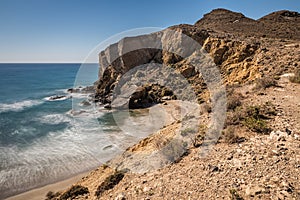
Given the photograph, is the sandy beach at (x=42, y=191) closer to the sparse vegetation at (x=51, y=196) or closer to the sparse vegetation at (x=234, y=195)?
the sparse vegetation at (x=51, y=196)

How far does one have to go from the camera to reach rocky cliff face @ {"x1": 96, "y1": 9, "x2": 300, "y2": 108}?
58.6 feet

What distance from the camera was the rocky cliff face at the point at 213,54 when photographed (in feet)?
58.6

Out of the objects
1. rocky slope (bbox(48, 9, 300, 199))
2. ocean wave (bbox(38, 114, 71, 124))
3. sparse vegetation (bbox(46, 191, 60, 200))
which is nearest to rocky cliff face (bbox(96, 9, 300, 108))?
rocky slope (bbox(48, 9, 300, 199))

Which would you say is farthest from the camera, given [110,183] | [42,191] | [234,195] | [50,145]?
[50,145]

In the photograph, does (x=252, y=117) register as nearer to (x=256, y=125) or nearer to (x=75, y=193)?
(x=256, y=125)

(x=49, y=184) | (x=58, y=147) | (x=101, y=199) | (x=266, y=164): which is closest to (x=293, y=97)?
(x=266, y=164)

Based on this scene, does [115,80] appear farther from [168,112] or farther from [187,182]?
[187,182]

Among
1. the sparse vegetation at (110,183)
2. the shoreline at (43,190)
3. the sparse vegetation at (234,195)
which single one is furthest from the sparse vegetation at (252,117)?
the shoreline at (43,190)

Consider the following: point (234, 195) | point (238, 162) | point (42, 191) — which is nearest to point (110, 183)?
point (234, 195)

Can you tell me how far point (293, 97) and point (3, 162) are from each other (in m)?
17.4

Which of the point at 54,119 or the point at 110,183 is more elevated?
the point at 110,183

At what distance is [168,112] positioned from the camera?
67.8 feet

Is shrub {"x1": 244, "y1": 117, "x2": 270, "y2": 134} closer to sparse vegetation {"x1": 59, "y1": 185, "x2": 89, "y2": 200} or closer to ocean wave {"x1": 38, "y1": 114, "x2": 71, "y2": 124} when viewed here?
sparse vegetation {"x1": 59, "y1": 185, "x2": 89, "y2": 200}

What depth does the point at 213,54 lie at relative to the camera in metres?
23.3
